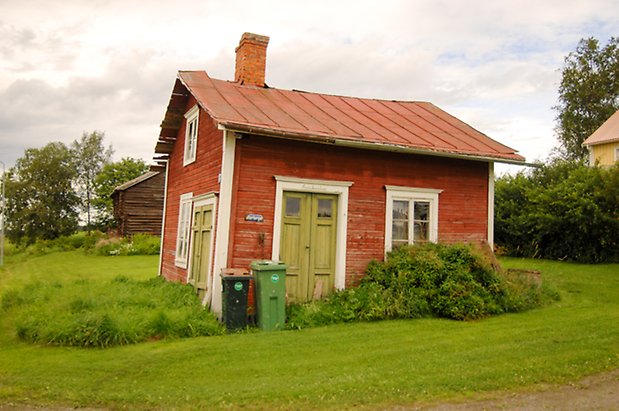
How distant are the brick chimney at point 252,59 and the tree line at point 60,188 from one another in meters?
39.9

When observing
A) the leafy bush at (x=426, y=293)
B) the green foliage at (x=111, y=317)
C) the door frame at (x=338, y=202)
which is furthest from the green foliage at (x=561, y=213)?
the green foliage at (x=111, y=317)

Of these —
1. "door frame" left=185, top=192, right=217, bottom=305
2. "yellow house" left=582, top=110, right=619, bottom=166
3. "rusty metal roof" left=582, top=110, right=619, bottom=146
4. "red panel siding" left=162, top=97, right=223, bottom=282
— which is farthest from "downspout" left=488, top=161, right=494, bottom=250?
"rusty metal roof" left=582, top=110, right=619, bottom=146

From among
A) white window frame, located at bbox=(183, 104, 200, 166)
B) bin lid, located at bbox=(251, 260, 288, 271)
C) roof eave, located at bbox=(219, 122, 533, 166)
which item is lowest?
bin lid, located at bbox=(251, 260, 288, 271)

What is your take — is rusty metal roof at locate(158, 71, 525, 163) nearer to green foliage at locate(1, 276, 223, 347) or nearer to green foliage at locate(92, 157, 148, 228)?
green foliage at locate(1, 276, 223, 347)

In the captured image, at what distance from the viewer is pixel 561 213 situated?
19.3m

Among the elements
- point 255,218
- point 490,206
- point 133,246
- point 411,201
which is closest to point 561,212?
point 490,206

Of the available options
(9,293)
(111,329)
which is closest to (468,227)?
(111,329)

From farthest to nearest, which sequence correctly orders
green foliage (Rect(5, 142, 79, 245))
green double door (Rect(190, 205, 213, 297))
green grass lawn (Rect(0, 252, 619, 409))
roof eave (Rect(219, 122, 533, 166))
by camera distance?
1. green foliage (Rect(5, 142, 79, 245))
2. green double door (Rect(190, 205, 213, 297))
3. roof eave (Rect(219, 122, 533, 166))
4. green grass lawn (Rect(0, 252, 619, 409))

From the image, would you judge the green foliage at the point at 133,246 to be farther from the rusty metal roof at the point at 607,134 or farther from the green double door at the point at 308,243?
the rusty metal roof at the point at 607,134

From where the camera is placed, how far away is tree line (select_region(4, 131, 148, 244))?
4722 centimetres

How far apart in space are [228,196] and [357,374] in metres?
4.92

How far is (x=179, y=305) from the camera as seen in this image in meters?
10.2

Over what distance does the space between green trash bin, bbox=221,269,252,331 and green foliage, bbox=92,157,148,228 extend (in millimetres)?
45215

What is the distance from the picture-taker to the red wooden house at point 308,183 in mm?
10305
